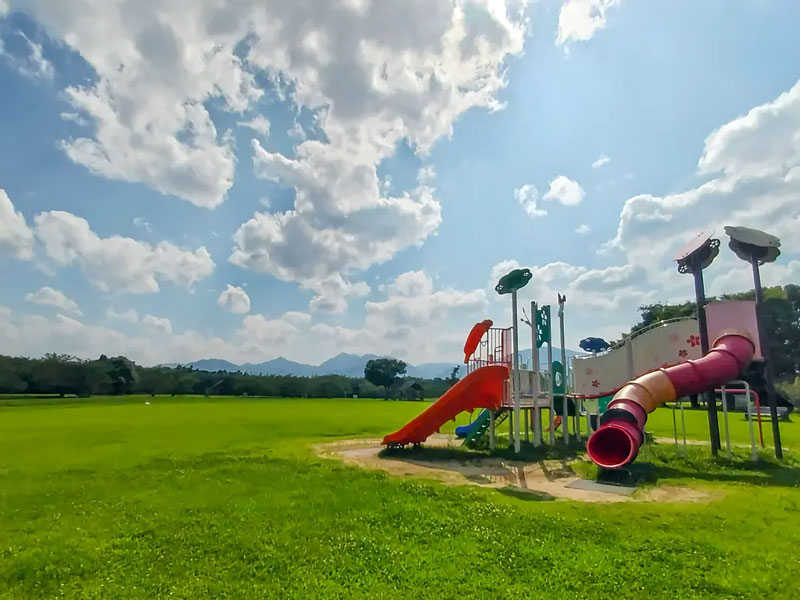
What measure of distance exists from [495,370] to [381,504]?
8167 mm

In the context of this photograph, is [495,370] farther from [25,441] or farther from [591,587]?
[25,441]

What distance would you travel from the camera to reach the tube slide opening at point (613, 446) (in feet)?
36.4

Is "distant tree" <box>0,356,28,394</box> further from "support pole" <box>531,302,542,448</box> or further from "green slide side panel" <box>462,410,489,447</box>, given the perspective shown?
"support pole" <box>531,302,542,448</box>

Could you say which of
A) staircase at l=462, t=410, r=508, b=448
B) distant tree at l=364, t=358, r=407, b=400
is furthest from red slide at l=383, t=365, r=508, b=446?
distant tree at l=364, t=358, r=407, b=400

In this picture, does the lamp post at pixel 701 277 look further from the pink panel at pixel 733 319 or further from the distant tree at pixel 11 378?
the distant tree at pixel 11 378

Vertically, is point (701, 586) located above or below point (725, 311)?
below

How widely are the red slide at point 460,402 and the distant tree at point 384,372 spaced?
245 feet

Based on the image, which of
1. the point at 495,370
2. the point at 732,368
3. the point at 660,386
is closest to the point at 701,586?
the point at 660,386

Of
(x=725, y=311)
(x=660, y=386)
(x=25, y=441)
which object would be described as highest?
(x=725, y=311)

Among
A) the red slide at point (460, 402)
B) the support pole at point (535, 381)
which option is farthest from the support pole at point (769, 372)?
the red slide at point (460, 402)

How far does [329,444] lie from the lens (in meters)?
18.8

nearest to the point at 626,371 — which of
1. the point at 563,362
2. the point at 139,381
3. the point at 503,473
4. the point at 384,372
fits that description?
the point at 563,362

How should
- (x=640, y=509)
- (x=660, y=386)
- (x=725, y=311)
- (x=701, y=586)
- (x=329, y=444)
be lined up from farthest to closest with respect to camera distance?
(x=329, y=444), (x=725, y=311), (x=660, y=386), (x=640, y=509), (x=701, y=586)

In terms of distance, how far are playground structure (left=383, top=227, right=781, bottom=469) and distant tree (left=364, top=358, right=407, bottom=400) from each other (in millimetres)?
73073
